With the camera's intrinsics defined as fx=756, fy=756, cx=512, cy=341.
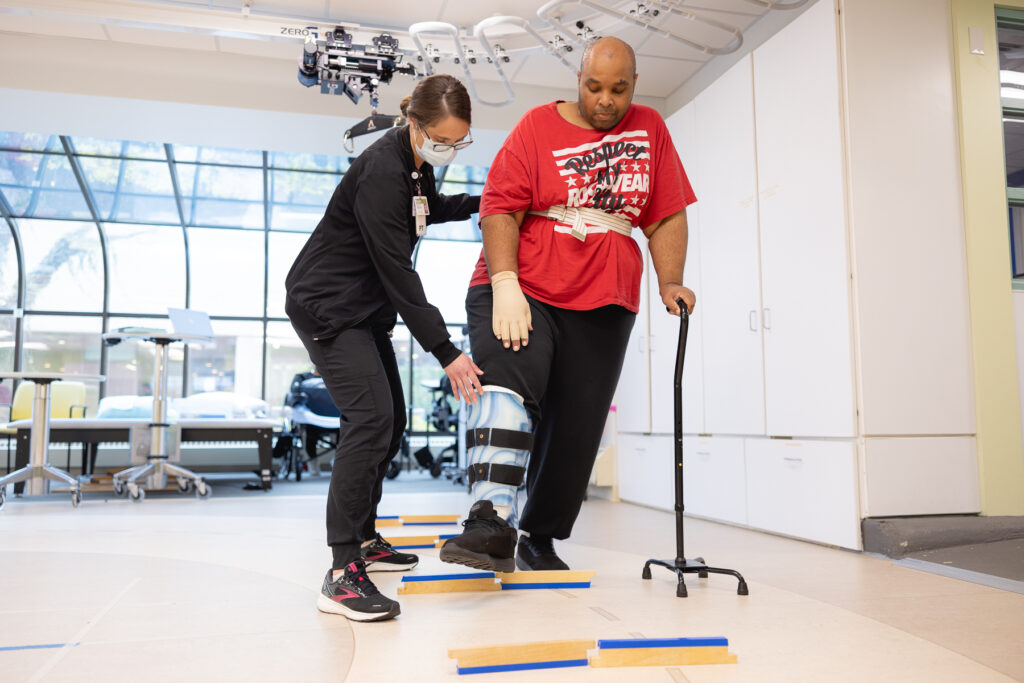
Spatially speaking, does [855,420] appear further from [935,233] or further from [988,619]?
[988,619]

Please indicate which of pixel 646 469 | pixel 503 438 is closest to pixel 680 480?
pixel 503 438

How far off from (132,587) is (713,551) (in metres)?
1.97

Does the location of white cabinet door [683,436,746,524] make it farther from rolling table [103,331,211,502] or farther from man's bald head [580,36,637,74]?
rolling table [103,331,211,502]

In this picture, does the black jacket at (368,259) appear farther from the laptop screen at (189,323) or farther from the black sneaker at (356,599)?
the laptop screen at (189,323)

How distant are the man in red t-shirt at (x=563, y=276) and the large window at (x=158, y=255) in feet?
21.8

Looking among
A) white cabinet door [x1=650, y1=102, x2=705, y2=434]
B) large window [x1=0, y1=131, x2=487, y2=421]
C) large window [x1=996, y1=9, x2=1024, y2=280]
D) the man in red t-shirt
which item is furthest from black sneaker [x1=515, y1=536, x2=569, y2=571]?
large window [x1=0, y1=131, x2=487, y2=421]

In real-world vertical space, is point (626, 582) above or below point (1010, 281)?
below

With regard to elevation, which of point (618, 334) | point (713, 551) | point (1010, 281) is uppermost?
point (1010, 281)

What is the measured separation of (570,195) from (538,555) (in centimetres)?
104

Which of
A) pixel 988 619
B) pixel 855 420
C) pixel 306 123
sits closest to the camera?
pixel 988 619

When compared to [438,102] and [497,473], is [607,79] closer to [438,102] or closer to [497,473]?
[438,102]

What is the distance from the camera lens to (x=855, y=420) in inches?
112

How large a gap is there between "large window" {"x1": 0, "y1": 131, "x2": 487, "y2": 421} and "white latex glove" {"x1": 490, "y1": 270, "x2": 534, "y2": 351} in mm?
6818

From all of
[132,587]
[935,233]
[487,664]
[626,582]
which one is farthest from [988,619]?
[132,587]
